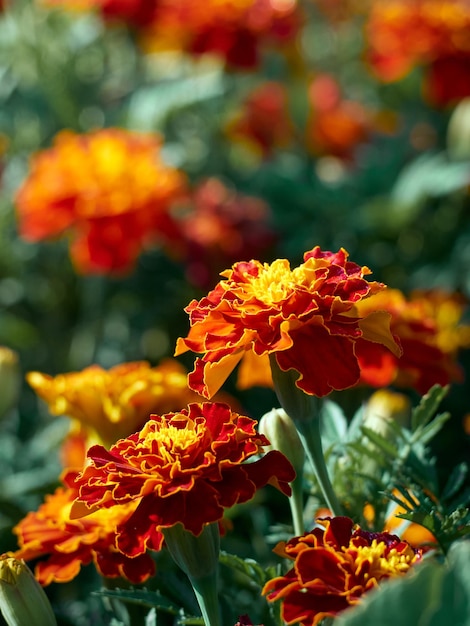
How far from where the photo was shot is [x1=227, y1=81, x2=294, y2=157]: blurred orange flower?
6.85 ft

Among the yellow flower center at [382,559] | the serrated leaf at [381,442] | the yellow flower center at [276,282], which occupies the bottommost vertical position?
the serrated leaf at [381,442]

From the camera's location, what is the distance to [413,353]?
0.95 metres

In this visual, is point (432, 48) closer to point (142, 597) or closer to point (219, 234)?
point (219, 234)

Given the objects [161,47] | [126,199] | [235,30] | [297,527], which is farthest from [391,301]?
[161,47]

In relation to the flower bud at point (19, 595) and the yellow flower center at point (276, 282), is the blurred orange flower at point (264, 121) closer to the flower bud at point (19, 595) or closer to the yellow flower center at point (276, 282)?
the yellow flower center at point (276, 282)

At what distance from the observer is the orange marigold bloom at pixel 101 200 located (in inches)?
58.5

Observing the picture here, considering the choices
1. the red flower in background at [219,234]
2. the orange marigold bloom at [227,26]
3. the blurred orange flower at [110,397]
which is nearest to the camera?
the blurred orange flower at [110,397]

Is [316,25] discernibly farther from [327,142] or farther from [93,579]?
[93,579]

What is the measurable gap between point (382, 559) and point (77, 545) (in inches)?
10.7

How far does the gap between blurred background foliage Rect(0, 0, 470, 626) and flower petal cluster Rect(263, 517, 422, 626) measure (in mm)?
666

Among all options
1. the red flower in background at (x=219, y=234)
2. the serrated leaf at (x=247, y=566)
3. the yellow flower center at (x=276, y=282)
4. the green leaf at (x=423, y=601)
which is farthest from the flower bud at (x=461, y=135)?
the green leaf at (x=423, y=601)

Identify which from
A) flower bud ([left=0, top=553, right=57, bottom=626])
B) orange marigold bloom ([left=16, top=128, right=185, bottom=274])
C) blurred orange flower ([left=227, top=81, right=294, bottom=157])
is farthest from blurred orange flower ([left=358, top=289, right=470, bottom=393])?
blurred orange flower ([left=227, top=81, right=294, bottom=157])

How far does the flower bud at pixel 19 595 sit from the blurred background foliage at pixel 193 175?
0.59 metres

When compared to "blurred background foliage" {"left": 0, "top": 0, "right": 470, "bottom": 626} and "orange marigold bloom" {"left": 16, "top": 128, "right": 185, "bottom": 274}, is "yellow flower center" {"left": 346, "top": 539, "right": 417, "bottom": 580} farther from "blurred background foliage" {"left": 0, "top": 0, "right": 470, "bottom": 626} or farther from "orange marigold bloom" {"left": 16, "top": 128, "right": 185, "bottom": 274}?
"orange marigold bloom" {"left": 16, "top": 128, "right": 185, "bottom": 274}
